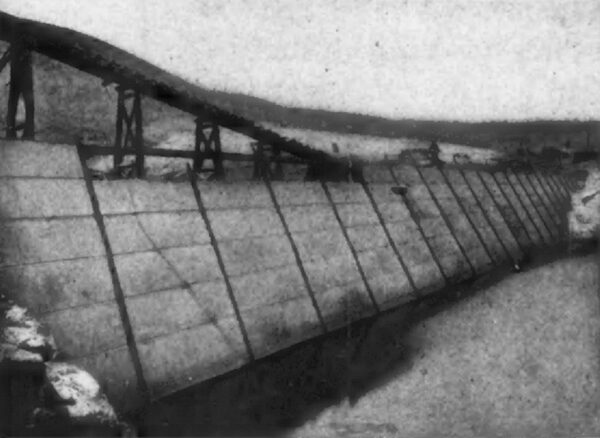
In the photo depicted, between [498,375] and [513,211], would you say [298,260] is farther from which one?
[513,211]

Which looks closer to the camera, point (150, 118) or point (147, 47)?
point (147, 47)

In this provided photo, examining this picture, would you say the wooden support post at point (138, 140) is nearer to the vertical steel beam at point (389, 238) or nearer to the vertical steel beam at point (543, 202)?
the vertical steel beam at point (389, 238)

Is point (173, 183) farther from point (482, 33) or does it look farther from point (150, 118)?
point (482, 33)

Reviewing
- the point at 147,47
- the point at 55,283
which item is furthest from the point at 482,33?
the point at 55,283

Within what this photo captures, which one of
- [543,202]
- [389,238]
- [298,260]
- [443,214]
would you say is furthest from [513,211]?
[298,260]

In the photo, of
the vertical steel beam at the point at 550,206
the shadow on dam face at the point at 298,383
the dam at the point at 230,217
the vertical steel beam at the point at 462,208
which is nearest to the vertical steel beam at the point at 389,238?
the dam at the point at 230,217

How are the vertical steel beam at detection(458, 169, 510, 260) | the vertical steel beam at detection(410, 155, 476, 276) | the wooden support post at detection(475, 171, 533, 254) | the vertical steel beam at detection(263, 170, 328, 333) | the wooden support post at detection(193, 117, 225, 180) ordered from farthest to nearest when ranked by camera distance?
the wooden support post at detection(475, 171, 533, 254), the vertical steel beam at detection(458, 169, 510, 260), the vertical steel beam at detection(410, 155, 476, 276), the wooden support post at detection(193, 117, 225, 180), the vertical steel beam at detection(263, 170, 328, 333)

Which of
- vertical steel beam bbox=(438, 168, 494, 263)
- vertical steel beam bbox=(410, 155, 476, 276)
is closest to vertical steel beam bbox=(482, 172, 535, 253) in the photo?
vertical steel beam bbox=(438, 168, 494, 263)

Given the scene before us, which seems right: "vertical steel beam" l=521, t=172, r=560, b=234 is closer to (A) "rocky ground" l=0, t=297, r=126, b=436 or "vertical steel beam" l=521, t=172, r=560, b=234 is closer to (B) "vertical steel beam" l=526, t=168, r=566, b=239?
(B) "vertical steel beam" l=526, t=168, r=566, b=239

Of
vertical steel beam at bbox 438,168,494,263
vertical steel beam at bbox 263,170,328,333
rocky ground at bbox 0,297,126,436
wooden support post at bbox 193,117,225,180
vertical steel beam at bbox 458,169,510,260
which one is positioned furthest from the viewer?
vertical steel beam at bbox 458,169,510,260
